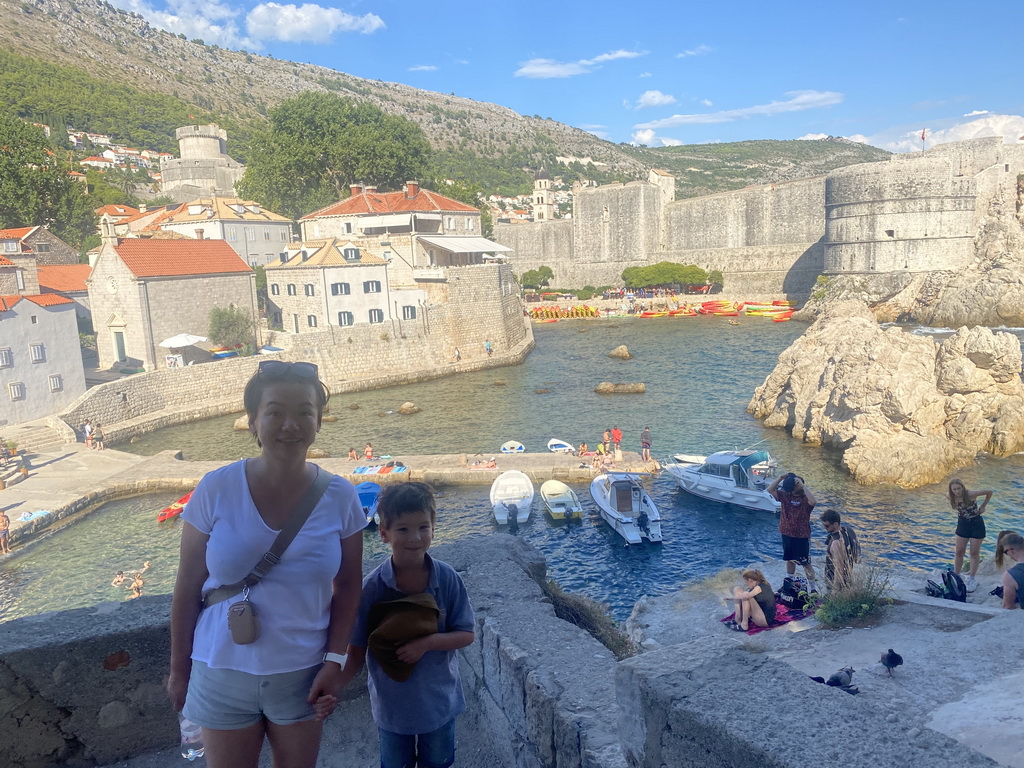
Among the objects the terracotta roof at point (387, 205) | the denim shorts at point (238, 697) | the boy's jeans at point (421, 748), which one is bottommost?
the boy's jeans at point (421, 748)

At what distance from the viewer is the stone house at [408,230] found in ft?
106

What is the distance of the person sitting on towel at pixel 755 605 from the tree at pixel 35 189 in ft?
123

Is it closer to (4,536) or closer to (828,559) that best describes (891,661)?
(828,559)

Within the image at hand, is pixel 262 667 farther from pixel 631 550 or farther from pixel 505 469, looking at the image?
pixel 505 469

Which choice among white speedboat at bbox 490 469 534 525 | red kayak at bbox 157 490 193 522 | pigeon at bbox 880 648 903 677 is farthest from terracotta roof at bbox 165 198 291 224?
pigeon at bbox 880 648 903 677

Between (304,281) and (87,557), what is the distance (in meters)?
17.7

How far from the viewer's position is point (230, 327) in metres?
26.4

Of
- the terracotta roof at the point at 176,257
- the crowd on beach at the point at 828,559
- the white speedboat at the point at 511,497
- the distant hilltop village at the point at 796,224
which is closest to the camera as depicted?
the crowd on beach at the point at 828,559

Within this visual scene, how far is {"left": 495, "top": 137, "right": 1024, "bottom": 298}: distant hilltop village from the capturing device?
1714 inches

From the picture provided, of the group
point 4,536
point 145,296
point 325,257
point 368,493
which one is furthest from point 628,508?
point 325,257

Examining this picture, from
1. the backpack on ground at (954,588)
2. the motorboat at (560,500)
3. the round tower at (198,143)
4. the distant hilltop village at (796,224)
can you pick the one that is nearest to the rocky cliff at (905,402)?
the motorboat at (560,500)

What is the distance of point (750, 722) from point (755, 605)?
5918mm

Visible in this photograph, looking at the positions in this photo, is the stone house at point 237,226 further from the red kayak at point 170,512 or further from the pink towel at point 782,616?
the pink towel at point 782,616

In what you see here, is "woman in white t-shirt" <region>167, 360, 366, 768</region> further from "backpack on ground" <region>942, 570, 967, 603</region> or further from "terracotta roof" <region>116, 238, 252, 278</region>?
"terracotta roof" <region>116, 238, 252, 278</region>
